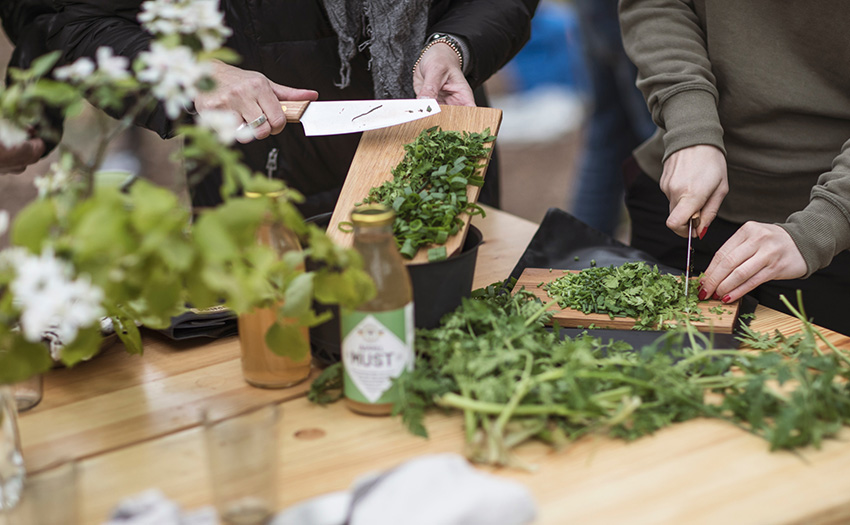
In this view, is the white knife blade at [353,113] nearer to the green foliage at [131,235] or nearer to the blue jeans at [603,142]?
the green foliage at [131,235]

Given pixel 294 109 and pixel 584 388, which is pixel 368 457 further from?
pixel 294 109

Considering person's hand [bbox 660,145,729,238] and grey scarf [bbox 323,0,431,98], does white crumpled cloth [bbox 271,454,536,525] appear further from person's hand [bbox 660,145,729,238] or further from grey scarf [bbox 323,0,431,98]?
grey scarf [bbox 323,0,431,98]

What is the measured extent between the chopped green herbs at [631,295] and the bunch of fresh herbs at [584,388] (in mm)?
179

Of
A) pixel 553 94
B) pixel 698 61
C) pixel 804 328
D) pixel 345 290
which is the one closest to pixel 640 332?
pixel 804 328

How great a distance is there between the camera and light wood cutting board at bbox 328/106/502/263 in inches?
49.4

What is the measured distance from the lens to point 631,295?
4.11 ft

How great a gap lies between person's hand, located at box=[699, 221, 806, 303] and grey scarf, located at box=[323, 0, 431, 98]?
2.57 ft

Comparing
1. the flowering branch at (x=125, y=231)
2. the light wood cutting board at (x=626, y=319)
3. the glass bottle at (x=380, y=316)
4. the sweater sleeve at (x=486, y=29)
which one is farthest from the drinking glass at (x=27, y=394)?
the sweater sleeve at (x=486, y=29)

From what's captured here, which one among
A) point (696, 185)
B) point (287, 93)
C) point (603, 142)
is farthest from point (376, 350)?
point (603, 142)

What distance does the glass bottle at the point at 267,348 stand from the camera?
1.01 m

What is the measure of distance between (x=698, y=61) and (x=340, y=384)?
1075 millimetres

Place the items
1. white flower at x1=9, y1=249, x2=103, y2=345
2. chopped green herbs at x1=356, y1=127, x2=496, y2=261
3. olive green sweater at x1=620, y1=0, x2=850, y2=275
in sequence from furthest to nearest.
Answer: olive green sweater at x1=620, y1=0, x2=850, y2=275 → chopped green herbs at x1=356, y1=127, x2=496, y2=261 → white flower at x1=9, y1=249, x2=103, y2=345

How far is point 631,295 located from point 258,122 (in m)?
0.70

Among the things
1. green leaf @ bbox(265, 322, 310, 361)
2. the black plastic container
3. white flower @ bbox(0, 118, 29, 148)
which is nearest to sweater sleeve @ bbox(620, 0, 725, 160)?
the black plastic container
